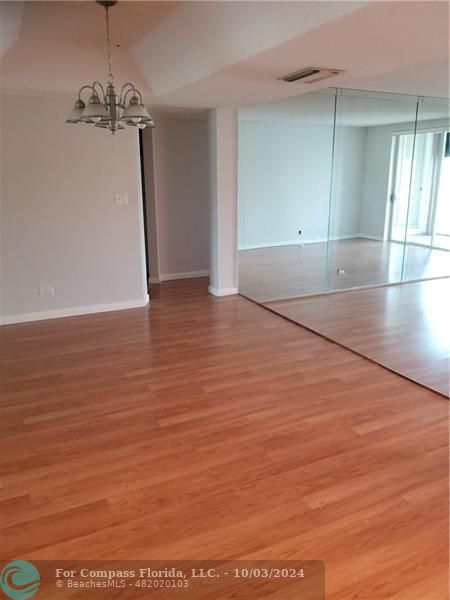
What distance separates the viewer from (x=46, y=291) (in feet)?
16.4

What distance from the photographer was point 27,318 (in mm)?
4965

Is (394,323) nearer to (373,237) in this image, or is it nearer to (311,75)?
(311,75)

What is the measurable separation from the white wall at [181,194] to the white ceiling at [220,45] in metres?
1.36

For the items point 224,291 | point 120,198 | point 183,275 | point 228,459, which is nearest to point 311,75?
point 120,198

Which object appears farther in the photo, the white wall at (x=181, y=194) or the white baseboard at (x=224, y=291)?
the white wall at (x=181, y=194)

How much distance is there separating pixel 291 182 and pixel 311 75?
5542 millimetres

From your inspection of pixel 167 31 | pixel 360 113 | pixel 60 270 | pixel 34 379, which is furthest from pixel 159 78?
pixel 360 113

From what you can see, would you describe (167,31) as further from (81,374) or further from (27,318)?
(27,318)

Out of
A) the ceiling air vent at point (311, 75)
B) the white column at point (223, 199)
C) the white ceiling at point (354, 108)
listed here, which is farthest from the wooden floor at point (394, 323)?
the white ceiling at point (354, 108)

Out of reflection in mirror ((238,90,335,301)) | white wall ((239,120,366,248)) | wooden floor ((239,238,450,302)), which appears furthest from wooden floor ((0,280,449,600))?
white wall ((239,120,366,248))

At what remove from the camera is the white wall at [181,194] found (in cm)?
644

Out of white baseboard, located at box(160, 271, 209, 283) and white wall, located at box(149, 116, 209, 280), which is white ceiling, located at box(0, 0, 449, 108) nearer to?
white wall, located at box(149, 116, 209, 280)

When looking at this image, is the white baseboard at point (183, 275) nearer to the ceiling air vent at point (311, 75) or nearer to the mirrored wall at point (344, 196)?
the mirrored wall at point (344, 196)

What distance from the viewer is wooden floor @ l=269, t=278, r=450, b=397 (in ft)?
12.4
